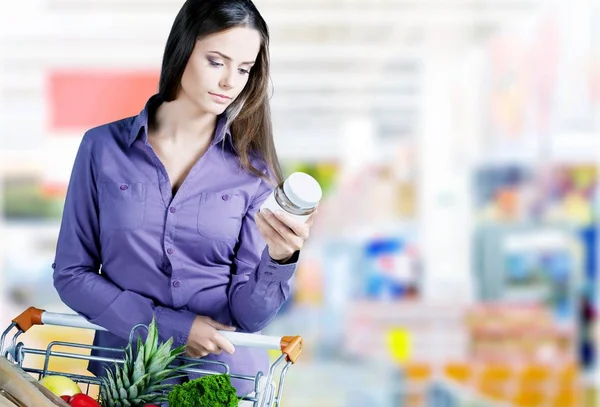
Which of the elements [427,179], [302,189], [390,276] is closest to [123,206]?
[302,189]

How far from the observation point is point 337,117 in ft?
69.4

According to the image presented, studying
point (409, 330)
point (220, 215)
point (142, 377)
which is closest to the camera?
point (142, 377)

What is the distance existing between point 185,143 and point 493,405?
3444 millimetres

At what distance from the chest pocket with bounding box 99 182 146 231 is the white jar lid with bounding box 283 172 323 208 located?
1.37ft

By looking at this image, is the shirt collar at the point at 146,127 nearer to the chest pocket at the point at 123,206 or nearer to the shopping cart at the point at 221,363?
the chest pocket at the point at 123,206

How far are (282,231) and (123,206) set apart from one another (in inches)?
15.1

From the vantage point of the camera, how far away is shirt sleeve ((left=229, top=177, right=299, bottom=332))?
1851 mm

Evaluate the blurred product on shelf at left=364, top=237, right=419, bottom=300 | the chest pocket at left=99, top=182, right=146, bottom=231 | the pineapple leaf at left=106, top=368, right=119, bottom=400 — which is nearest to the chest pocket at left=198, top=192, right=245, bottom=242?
the chest pocket at left=99, top=182, right=146, bottom=231

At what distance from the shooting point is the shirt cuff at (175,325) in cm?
189

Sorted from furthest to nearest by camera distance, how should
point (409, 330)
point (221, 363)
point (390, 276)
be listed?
point (390, 276)
point (409, 330)
point (221, 363)

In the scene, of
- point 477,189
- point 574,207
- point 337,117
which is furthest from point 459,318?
point 337,117

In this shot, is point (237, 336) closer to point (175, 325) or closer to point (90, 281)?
point (175, 325)

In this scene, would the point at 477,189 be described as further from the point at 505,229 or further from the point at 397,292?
the point at 505,229

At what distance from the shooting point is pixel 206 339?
188cm
